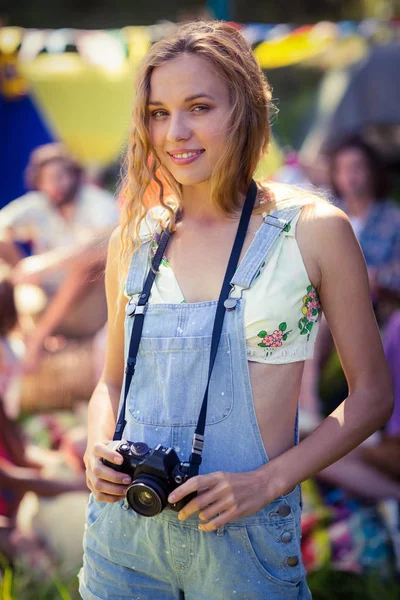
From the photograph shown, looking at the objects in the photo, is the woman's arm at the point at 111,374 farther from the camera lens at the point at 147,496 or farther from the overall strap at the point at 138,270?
the camera lens at the point at 147,496

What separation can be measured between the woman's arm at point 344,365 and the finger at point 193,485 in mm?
47

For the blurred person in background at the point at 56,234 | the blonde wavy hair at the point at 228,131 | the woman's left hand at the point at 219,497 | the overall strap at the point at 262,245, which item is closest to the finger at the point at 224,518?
the woman's left hand at the point at 219,497

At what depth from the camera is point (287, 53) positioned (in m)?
4.50

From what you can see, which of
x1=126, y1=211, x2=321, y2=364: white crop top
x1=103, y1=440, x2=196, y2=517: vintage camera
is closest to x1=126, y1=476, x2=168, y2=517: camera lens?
x1=103, y1=440, x2=196, y2=517: vintage camera

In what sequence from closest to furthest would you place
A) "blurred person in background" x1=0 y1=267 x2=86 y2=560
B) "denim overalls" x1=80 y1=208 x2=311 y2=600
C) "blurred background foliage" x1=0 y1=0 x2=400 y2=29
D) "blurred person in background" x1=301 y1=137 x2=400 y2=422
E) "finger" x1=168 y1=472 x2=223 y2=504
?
"finger" x1=168 y1=472 x2=223 y2=504 → "denim overalls" x1=80 y1=208 x2=311 y2=600 → "blurred person in background" x1=0 y1=267 x2=86 y2=560 → "blurred person in background" x1=301 y1=137 x2=400 y2=422 → "blurred background foliage" x1=0 y1=0 x2=400 y2=29

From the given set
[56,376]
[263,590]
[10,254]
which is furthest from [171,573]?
[10,254]

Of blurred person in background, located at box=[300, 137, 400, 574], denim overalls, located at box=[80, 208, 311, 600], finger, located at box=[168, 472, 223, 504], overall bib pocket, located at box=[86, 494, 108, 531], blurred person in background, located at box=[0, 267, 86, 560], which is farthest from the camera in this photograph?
blurred person in background, located at box=[0, 267, 86, 560]

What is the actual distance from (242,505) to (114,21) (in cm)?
1418

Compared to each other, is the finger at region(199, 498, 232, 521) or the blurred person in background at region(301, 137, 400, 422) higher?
the blurred person in background at region(301, 137, 400, 422)

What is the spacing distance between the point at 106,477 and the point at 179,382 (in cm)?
22

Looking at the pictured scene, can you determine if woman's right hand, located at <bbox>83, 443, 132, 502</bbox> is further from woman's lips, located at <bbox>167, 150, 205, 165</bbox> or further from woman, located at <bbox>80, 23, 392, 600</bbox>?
woman's lips, located at <bbox>167, 150, 205, 165</bbox>

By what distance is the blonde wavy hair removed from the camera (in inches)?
60.5

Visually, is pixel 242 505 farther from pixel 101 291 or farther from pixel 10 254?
pixel 10 254

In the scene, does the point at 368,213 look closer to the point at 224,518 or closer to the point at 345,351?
the point at 345,351
